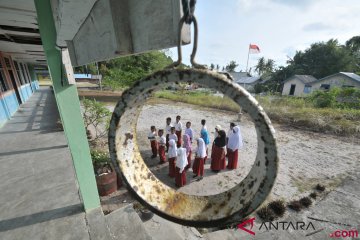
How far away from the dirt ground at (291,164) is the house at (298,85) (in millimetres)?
25190

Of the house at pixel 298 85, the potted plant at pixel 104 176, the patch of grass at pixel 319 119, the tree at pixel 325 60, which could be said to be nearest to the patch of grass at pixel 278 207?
the potted plant at pixel 104 176

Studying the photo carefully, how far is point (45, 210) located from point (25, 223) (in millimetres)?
317

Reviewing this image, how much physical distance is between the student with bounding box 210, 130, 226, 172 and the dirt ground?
0.72 feet

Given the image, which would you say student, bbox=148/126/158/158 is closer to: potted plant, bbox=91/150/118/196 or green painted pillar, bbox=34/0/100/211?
potted plant, bbox=91/150/118/196

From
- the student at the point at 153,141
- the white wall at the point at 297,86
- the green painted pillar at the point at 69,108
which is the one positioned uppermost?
the green painted pillar at the point at 69,108

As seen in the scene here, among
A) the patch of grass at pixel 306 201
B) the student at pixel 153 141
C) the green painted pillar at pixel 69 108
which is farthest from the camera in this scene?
the student at pixel 153 141

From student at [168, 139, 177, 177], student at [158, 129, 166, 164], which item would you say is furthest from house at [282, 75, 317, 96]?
student at [168, 139, 177, 177]

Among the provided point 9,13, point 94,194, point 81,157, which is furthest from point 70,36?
point 9,13

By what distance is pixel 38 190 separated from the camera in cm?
402

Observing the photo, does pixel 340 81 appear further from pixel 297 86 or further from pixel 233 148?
pixel 233 148

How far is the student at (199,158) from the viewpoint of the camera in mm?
5227

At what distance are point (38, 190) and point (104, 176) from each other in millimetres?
1389

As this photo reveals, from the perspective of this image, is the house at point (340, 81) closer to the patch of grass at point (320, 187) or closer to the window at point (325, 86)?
the window at point (325, 86)

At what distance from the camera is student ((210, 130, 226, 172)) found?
18.1 feet
